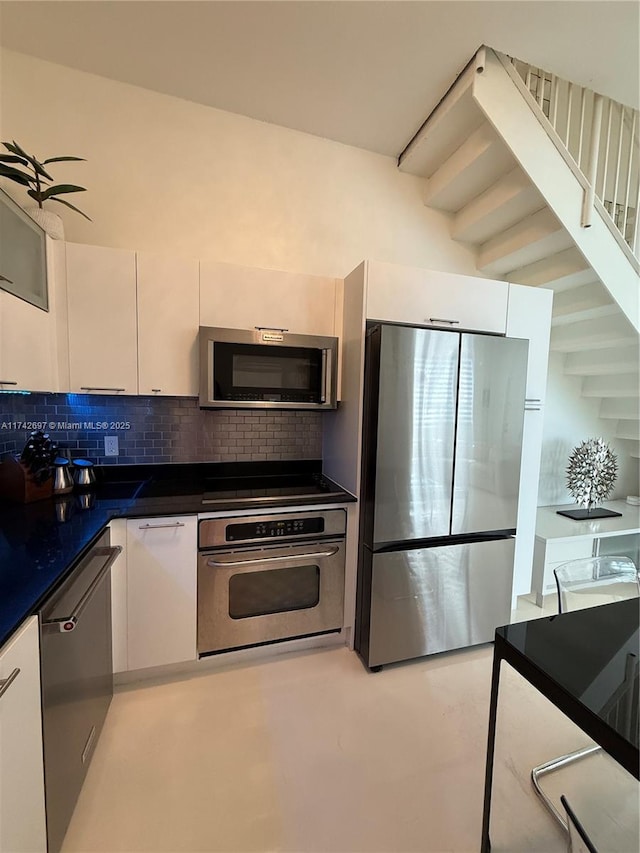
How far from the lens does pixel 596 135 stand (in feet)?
6.88

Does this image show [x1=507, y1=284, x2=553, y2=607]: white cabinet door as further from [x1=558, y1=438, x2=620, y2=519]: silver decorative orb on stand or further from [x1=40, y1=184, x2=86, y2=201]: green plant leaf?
[x1=40, y1=184, x2=86, y2=201]: green plant leaf

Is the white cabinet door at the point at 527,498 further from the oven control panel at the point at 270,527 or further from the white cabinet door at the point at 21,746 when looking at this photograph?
the white cabinet door at the point at 21,746

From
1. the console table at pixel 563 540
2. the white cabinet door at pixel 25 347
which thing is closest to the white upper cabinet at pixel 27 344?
the white cabinet door at pixel 25 347

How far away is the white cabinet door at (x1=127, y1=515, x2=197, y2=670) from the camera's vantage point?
1.71 meters

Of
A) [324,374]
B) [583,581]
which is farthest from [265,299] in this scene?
[583,581]

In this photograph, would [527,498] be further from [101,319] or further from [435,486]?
[101,319]

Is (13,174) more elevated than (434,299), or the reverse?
(13,174)

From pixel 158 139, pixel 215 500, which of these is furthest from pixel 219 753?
pixel 158 139

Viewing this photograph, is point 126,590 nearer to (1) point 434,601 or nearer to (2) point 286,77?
(1) point 434,601

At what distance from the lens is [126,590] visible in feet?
5.64

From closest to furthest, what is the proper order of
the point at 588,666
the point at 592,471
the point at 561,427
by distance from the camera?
the point at 588,666 < the point at 592,471 < the point at 561,427

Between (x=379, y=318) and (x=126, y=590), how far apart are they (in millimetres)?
1864

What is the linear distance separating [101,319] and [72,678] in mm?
1577

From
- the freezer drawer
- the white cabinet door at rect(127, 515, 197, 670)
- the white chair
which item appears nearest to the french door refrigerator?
the freezer drawer
